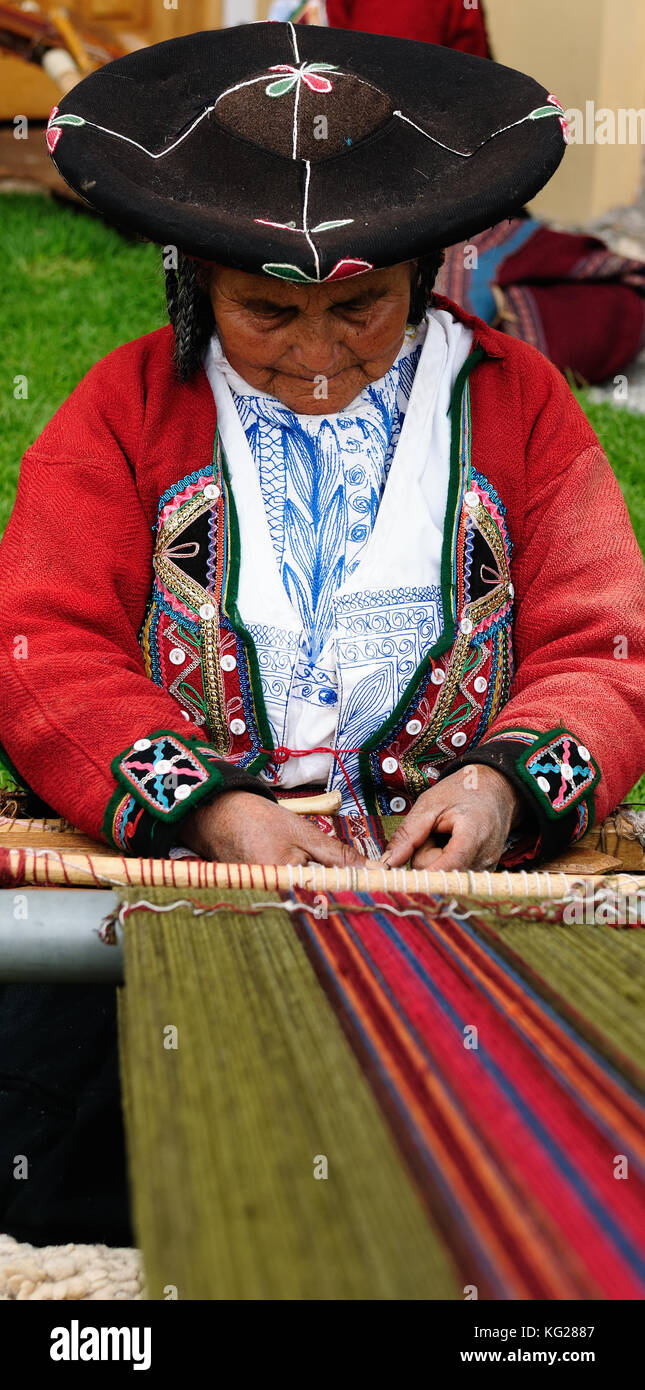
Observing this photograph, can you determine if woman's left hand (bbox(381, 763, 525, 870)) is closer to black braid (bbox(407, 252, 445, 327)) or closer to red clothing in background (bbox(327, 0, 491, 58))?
black braid (bbox(407, 252, 445, 327))

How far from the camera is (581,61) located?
641 centimetres

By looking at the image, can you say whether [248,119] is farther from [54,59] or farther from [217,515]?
[54,59]

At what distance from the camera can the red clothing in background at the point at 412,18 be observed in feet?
13.3

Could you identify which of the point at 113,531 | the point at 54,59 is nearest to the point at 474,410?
the point at 113,531

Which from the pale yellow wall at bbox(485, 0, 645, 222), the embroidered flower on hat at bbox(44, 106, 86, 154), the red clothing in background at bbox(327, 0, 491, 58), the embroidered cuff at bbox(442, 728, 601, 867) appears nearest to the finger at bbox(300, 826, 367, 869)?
the embroidered cuff at bbox(442, 728, 601, 867)

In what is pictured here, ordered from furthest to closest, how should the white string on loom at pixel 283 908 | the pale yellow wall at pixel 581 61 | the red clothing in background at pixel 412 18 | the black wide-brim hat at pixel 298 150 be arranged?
the pale yellow wall at pixel 581 61 → the red clothing in background at pixel 412 18 → the black wide-brim hat at pixel 298 150 → the white string on loom at pixel 283 908

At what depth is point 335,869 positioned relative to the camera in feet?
4.75

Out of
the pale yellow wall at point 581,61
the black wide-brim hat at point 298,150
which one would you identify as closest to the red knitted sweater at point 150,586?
the black wide-brim hat at point 298,150

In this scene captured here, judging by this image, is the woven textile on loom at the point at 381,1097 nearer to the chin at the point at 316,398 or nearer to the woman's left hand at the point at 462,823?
the woman's left hand at the point at 462,823

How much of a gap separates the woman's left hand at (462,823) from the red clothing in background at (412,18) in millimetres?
2913

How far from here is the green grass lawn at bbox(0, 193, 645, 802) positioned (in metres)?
4.42

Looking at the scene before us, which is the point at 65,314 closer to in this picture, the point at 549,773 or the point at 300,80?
the point at 300,80

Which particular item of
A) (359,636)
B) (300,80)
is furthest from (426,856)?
(300,80)
